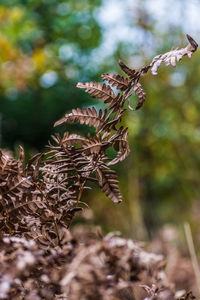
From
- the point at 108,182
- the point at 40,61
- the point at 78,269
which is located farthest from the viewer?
the point at 40,61

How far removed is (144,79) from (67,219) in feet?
16.3

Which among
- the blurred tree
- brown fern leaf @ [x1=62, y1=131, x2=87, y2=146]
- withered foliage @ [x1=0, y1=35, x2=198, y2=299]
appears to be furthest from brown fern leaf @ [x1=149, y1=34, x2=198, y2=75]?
the blurred tree

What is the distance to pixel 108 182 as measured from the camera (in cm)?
39

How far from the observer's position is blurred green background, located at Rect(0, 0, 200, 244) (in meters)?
4.72

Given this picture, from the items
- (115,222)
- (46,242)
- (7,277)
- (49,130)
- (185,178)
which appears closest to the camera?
(7,277)

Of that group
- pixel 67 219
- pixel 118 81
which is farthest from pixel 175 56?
pixel 67 219

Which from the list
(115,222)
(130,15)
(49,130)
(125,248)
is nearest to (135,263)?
(125,248)

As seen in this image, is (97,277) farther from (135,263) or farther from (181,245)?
(181,245)

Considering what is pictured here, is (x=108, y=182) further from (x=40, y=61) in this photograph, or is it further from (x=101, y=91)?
(x=40, y=61)

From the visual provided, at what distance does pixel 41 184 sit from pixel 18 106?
3.80 m

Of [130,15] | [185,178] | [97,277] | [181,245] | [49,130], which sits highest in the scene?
[130,15]

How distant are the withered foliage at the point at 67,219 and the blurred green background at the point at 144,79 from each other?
3.96 m

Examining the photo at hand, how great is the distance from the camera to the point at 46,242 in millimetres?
384

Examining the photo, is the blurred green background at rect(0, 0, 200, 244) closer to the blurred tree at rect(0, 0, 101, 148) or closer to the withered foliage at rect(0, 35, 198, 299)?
the blurred tree at rect(0, 0, 101, 148)
